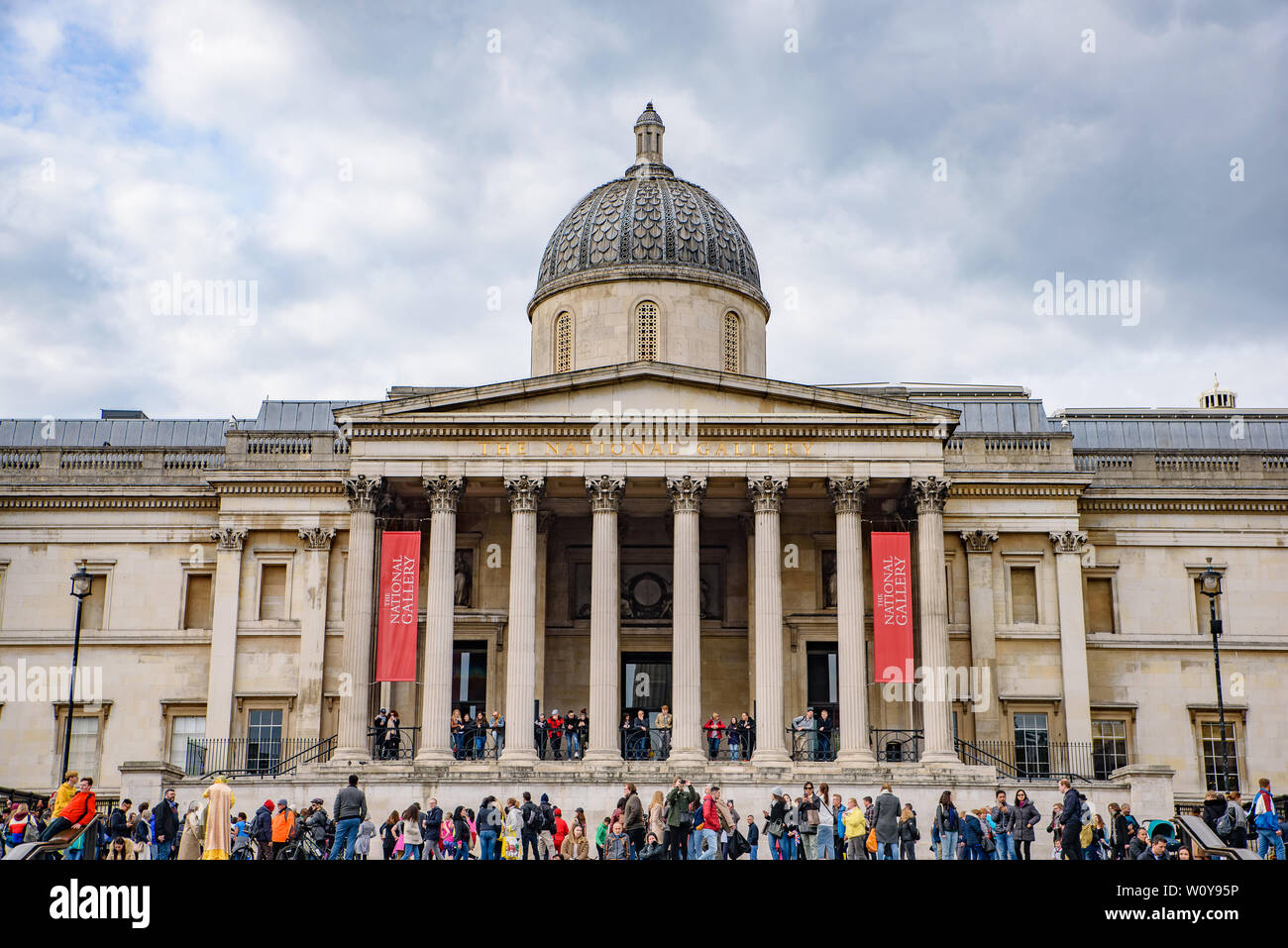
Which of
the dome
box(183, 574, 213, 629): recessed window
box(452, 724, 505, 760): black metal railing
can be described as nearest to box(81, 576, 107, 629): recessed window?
box(183, 574, 213, 629): recessed window

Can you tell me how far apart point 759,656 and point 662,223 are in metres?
15.3

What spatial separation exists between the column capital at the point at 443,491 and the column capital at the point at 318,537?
6.02 meters

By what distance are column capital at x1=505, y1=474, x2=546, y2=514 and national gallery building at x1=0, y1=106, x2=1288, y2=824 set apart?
0.33 ft

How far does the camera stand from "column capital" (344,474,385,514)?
37500mm

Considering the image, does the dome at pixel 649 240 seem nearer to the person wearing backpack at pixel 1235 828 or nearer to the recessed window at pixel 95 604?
the recessed window at pixel 95 604

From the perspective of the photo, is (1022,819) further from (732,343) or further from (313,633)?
(313,633)

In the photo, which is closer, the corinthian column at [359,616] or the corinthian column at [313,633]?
the corinthian column at [359,616]

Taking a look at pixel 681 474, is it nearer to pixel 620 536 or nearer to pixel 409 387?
pixel 620 536

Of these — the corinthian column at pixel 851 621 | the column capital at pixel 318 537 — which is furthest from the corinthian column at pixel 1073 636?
the column capital at pixel 318 537

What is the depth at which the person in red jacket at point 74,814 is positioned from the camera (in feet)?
60.6

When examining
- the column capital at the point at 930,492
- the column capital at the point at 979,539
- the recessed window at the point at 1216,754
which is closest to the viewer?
the column capital at the point at 930,492

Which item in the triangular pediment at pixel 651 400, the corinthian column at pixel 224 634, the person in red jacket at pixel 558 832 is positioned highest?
the triangular pediment at pixel 651 400

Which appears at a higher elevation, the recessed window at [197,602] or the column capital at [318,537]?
the column capital at [318,537]
